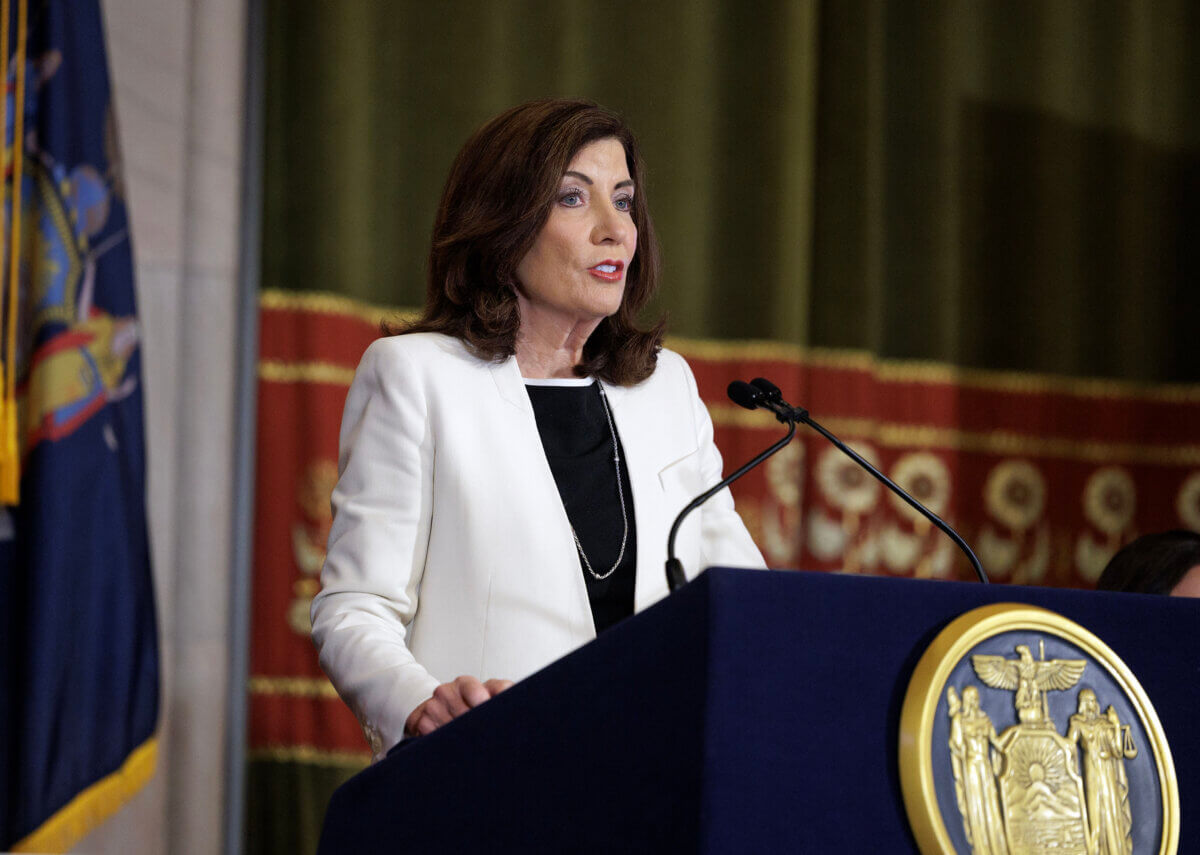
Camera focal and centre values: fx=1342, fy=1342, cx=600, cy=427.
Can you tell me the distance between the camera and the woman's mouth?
182 centimetres

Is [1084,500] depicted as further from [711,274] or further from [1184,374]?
[711,274]

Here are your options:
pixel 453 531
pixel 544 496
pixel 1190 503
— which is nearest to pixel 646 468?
pixel 544 496

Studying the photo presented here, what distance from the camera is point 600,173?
1.87 meters

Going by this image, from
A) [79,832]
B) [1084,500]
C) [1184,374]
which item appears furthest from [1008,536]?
[79,832]

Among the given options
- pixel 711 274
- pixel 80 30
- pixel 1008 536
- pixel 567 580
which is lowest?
pixel 1008 536

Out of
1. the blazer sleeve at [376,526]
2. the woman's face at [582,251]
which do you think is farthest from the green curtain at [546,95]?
the blazer sleeve at [376,526]

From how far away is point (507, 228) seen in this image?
1.83 meters

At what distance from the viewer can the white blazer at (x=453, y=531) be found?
5.27 feet

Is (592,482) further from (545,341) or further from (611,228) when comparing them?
(611,228)

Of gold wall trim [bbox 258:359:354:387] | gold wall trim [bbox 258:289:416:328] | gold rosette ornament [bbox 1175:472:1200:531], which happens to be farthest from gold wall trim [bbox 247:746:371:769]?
gold rosette ornament [bbox 1175:472:1200:531]

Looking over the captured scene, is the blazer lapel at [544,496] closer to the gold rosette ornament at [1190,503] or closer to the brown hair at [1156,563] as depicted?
the brown hair at [1156,563]

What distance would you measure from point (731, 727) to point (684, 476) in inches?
37.3

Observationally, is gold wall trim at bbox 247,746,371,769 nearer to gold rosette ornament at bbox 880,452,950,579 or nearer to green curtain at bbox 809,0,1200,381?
gold rosette ornament at bbox 880,452,950,579

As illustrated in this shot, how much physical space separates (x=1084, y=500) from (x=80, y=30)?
10.8 feet
